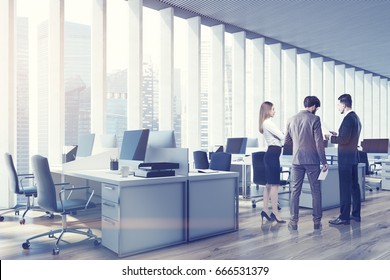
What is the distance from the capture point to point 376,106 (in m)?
15.1

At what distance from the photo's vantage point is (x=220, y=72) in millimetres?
8609

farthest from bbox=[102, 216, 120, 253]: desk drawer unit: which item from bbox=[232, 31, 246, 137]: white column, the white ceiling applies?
bbox=[232, 31, 246, 137]: white column

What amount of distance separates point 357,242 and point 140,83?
4.80 metres

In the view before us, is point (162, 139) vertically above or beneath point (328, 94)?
beneath

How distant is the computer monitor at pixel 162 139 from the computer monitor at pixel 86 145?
130 centimetres

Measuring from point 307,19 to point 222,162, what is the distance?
A: 5275 millimetres

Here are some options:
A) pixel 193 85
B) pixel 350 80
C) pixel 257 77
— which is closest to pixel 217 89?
pixel 193 85

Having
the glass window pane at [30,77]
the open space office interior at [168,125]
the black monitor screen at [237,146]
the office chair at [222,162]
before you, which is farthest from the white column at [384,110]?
the glass window pane at [30,77]

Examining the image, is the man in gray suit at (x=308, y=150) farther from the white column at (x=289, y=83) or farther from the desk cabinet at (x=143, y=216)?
the white column at (x=289, y=83)

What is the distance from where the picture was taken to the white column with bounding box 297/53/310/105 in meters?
11.1

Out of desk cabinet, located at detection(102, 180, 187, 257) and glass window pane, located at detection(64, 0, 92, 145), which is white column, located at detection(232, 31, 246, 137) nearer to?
glass window pane, located at detection(64, 0, 92, 145)

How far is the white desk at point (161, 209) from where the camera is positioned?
3.19 meters

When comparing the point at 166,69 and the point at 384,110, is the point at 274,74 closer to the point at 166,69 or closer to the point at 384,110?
the point at 166,69

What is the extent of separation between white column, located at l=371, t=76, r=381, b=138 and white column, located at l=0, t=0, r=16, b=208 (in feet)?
45.5
